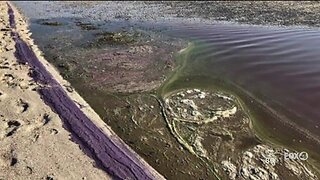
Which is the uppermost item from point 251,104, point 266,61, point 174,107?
point 266,61

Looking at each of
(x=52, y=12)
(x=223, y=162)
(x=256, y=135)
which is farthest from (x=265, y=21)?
(x=52, y=12)

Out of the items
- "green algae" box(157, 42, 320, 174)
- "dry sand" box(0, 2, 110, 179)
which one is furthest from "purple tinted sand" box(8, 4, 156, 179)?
"green algae" box(157, 42, 320, 174)

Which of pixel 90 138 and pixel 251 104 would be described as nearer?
pixel 90 138

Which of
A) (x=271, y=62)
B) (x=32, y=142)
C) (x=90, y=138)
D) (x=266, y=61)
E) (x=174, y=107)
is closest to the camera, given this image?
(x=32, y=142)

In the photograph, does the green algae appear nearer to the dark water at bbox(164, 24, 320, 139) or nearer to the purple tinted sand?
the dark water at bbox(164, 24, 320, 139)

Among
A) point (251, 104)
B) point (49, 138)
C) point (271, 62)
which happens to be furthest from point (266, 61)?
point (49, 138)

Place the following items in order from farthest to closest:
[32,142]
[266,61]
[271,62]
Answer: [266,61] → [271,62] → [32,142]

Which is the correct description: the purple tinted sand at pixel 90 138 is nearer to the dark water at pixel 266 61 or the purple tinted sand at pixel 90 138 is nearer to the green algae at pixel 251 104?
the green algae at pixel 251 104

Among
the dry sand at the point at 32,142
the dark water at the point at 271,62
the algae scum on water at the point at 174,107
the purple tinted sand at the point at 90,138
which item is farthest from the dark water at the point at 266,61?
the dry sand at the point at 32,142

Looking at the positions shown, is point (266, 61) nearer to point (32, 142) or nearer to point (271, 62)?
point (271, 62)
